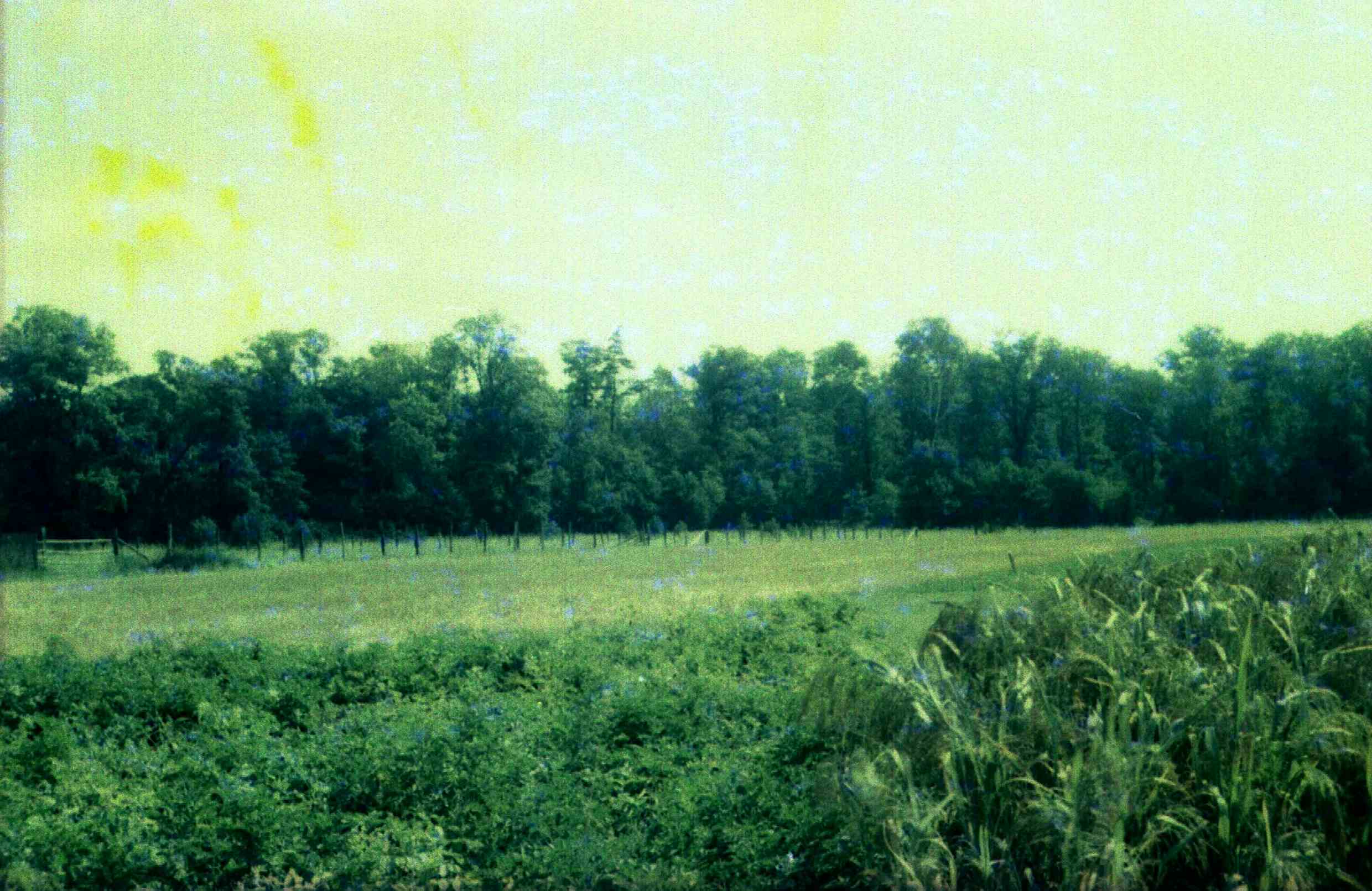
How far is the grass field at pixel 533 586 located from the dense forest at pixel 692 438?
174 cm

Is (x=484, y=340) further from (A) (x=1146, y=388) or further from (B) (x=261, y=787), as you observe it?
(B) (x=261, y=787)

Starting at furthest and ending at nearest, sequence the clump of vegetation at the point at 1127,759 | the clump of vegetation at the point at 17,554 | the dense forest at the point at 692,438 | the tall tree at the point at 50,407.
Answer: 1. the clump of vegetation at the point at 17,554
2. the tall tree at the point at 50,407
3. the dense forest at the point at 692,438
4. the clump of vegetation at the point at 1127,759

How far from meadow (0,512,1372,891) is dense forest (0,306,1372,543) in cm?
2046

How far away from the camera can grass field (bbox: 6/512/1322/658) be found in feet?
49.4

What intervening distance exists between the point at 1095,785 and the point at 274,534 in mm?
38145

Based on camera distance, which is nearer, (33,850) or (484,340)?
(33,850)

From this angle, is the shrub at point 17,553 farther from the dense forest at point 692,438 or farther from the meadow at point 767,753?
the meadow at point 767,753

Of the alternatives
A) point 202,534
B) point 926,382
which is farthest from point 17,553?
point 926,382

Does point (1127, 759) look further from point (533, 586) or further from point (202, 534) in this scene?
point (202, 534)

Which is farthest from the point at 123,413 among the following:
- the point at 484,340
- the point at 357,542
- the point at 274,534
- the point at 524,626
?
the point at 524,626

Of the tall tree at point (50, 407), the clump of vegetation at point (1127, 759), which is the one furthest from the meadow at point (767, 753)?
the tall tree at point (50, 407)

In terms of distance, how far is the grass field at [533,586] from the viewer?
15.1 meters

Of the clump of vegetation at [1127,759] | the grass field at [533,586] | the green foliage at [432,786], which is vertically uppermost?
the clump of vegetation at [1127,759]

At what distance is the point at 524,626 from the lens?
46.1ft
